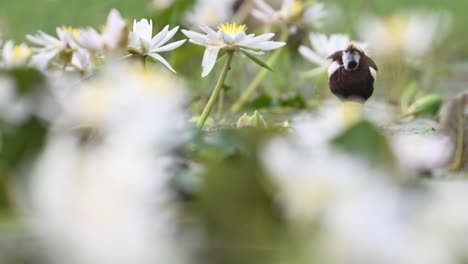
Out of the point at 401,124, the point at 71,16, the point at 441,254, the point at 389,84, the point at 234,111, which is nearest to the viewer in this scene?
the point at 441,254

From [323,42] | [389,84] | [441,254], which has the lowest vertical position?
[441,254]

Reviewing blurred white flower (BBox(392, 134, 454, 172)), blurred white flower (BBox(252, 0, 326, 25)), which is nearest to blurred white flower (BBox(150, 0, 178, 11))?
blurred white flower (BBox(252, 0, 326, 25))

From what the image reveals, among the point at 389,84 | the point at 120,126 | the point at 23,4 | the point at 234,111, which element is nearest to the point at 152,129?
the point at 120,126

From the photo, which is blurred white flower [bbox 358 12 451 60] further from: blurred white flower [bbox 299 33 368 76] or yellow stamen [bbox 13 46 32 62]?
yellow stamen [bbox 13 46 32 62]

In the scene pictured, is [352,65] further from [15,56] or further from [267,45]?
[15,56]

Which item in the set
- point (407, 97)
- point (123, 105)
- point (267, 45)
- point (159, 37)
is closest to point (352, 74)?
point (267, 45)

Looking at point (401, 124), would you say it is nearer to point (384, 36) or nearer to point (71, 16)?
point (384, 36)

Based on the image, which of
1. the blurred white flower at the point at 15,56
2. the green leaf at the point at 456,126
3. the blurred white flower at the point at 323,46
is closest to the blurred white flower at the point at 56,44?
the blurred white flower at the point at 15,56
